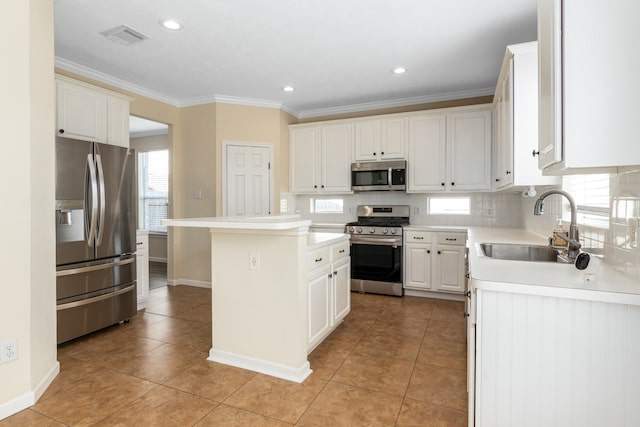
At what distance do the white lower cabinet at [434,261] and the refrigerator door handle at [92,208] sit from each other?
10.9 ft

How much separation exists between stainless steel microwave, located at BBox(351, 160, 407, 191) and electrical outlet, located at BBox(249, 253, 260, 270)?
2.61m

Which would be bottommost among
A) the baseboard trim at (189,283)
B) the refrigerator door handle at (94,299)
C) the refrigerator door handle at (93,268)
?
the baseboard trim at (189,283)

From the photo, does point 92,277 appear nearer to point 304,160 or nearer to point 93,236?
point 93,236

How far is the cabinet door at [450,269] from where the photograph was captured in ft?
13.4

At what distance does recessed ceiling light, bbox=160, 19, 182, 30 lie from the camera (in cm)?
276

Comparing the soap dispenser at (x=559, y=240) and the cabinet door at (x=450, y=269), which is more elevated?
the soap dispenser at (x=559, y=240)

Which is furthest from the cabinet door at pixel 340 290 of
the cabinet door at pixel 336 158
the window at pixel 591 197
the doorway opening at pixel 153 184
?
the doorway opening at pixel 153 184

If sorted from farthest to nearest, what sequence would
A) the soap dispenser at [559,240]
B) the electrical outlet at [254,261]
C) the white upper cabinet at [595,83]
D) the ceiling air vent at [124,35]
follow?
the ceiling air vent at [124,35]
the electrical outlet at [254,261]
the soap dispenser at [559,240]
the white upper cabinet at [595,83]

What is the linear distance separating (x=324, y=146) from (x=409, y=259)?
6.52 ft

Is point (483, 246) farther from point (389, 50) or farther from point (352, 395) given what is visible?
point (389, 50)

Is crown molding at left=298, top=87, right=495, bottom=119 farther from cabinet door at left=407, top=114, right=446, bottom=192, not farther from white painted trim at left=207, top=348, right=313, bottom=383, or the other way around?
white painted trim at left=207, top=348, right=313, bottom=383

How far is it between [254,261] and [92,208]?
1.61 meters

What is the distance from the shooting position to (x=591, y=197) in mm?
1884

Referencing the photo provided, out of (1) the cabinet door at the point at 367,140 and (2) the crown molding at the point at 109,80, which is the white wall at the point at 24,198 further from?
(1) the cabinet door at the point at 367,140
